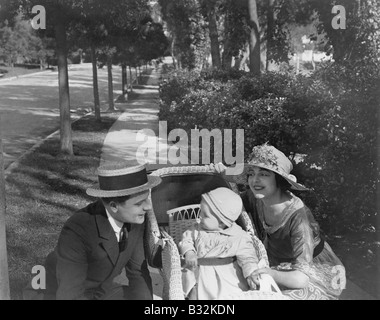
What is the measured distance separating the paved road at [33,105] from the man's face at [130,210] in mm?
7634

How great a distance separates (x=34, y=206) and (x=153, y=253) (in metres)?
4.04

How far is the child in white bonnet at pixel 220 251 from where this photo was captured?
2947mm

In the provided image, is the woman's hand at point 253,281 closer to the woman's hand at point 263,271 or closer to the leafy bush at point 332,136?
the woman's hand at point 263,271

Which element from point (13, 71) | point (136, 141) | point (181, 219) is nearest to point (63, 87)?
point (136, 141)

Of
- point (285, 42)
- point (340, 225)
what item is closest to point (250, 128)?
point (340, 225)

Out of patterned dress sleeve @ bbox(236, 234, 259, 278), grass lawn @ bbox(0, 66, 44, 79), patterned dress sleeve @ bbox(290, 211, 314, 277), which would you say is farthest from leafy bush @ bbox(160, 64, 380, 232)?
grass lawn @ bbox(0, 66, 44, 79)

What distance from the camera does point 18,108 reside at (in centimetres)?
2084

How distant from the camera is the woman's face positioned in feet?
11.1

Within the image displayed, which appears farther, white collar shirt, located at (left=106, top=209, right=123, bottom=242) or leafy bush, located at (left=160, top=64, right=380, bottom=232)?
leafy bush, located at (left=160, top=64, right=380, bottom=232)

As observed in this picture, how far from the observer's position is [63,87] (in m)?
10.3

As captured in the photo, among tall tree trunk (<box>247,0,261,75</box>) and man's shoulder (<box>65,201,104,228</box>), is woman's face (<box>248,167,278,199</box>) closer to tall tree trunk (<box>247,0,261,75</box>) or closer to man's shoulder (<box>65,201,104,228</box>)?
man's shoulder (<box>65,201,104,228</box>)

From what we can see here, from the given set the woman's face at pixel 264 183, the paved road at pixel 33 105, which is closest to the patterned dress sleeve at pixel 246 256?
the woman's face at pixel 264 183

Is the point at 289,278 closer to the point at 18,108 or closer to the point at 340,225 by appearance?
the point at 340,225

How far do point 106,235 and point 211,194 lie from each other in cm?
61
